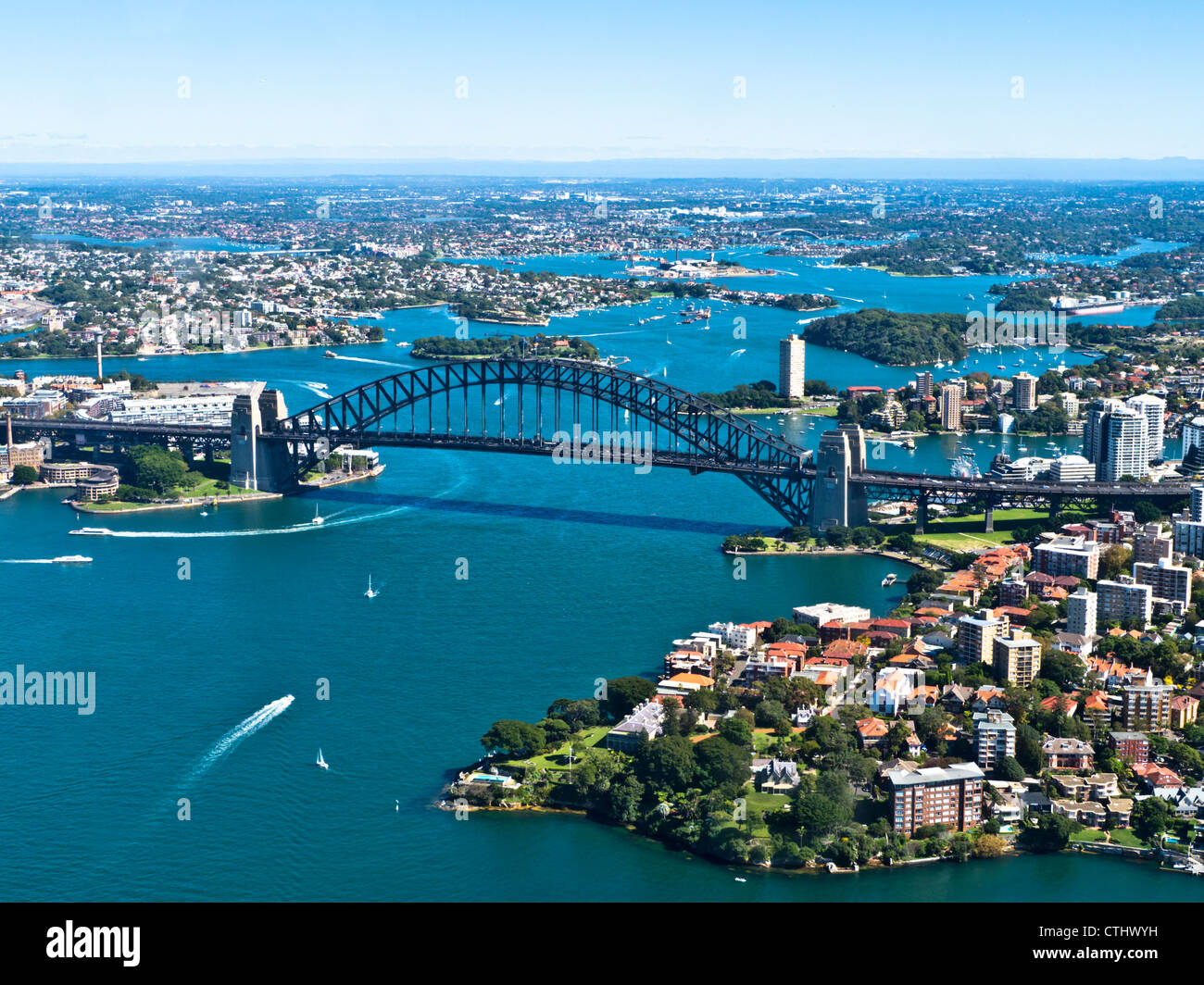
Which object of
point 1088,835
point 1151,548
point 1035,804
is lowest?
point 1088,835

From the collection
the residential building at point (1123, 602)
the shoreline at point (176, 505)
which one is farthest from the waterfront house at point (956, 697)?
the shoreline at point (176, 505)

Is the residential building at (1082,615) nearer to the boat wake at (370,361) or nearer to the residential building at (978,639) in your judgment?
the residential building at (978,639)

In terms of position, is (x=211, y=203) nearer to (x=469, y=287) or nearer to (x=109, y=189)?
(x=109, y=189)

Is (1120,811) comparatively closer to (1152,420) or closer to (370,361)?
(1152,420)

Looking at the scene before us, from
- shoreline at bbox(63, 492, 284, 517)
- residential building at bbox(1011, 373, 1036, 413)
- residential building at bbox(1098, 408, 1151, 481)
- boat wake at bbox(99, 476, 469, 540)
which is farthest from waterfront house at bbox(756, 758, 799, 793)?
residential building at bbox(1011, 373, 1036, 413)

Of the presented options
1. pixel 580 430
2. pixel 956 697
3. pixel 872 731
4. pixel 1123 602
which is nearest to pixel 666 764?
pixel 872 731

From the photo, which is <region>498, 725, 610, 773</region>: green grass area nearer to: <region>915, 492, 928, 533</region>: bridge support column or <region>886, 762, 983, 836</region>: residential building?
<region>886, 762, 983, 836</region>: residential building
